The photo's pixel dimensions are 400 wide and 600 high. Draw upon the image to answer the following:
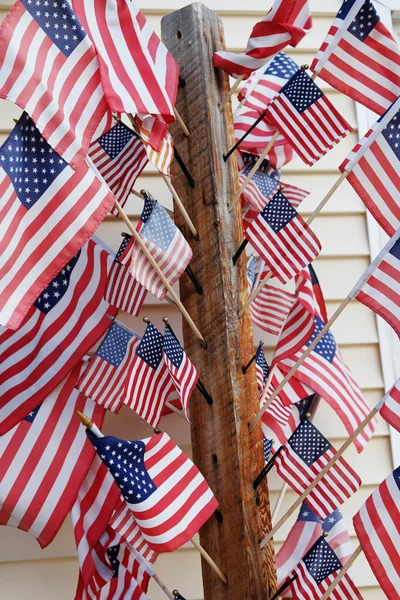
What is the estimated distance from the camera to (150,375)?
232 cm

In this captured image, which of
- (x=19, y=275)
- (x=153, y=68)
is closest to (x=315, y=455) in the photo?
(x=19, y=275)

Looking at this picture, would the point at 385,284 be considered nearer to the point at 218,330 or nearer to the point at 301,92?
the point at 218,330

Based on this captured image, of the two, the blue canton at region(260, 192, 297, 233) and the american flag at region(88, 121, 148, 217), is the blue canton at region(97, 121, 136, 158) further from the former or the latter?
the blue canton at region(260, 192, 297, 233)

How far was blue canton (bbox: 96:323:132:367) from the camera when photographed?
2486 mm

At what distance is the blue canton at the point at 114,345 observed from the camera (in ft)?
8.16

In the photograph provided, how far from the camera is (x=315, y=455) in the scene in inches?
89.2

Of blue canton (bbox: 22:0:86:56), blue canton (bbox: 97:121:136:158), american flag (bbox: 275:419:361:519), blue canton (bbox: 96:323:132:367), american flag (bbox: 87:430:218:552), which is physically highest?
blue canton (bbox: 22:0:86:56)

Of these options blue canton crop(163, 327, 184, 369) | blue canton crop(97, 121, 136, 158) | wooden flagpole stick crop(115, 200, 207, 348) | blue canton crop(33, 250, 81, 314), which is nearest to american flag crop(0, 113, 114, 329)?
wooden flagpole stick crop(115, 200, 207, 348)

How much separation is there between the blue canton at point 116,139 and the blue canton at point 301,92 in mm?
541

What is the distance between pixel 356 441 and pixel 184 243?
99cm

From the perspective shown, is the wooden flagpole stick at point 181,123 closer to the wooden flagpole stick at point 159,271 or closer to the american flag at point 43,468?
the wooden flagpole stick at point 159,271

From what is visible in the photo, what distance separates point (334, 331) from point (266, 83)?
3.17ft

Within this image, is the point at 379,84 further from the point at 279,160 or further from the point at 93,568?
the point at 93,568

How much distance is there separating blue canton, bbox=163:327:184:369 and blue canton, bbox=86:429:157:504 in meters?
0.32
